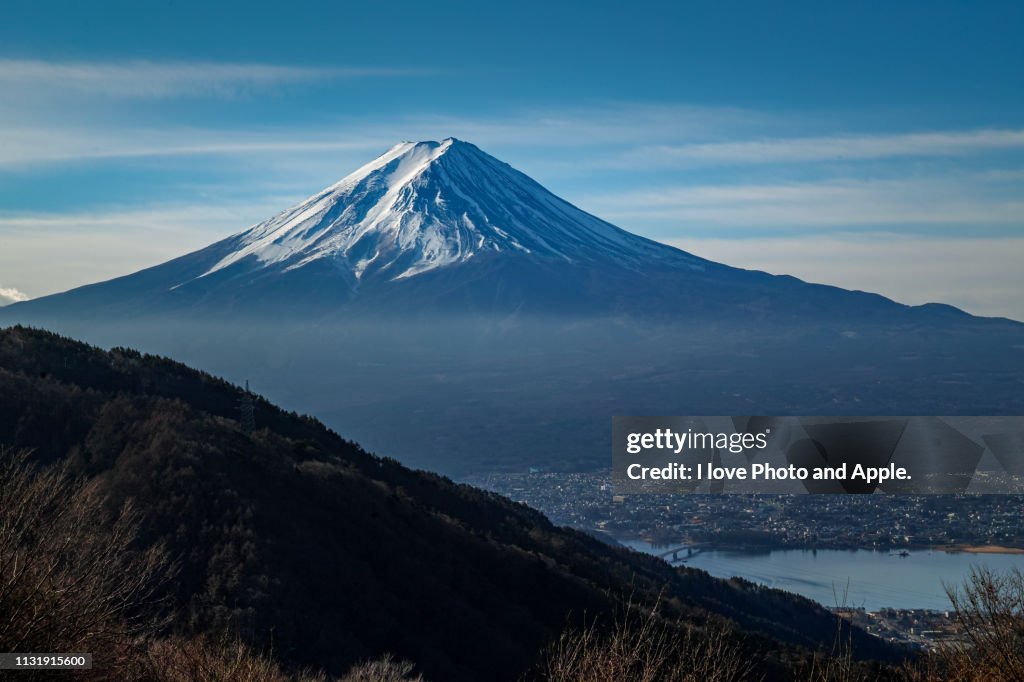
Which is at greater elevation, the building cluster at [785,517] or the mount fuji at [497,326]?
the mount fuji at [497,326]

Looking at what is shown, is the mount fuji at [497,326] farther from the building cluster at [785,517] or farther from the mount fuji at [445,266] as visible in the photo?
the building cluster at [785,517]

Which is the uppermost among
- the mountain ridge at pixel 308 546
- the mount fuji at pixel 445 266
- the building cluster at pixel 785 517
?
the mount fuji at pixel 445 266

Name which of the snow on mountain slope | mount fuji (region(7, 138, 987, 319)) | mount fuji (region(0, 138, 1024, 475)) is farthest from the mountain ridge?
the snow on mountain slope

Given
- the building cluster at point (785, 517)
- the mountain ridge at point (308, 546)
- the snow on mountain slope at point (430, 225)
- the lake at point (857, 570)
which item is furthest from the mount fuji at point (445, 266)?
the mountain ridge at point (308, 546)

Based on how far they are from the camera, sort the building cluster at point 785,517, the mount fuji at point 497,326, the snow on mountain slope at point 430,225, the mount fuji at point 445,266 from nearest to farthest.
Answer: the building cluster at point 785,517 < the mount fuji at point 497,326 < the mount fuji at point 445,266 < the snow on mountain slope at point 430,225

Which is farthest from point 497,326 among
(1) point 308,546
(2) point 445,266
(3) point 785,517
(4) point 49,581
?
A: (4) point 49,581

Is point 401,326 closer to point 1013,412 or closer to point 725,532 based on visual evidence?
point 1013,412

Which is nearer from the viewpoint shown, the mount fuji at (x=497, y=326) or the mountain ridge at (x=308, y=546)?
the mountain ridge at (x=308, y=546)

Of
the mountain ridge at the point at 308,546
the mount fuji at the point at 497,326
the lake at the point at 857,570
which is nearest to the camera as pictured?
the mountain ridge at the point at 308,546
